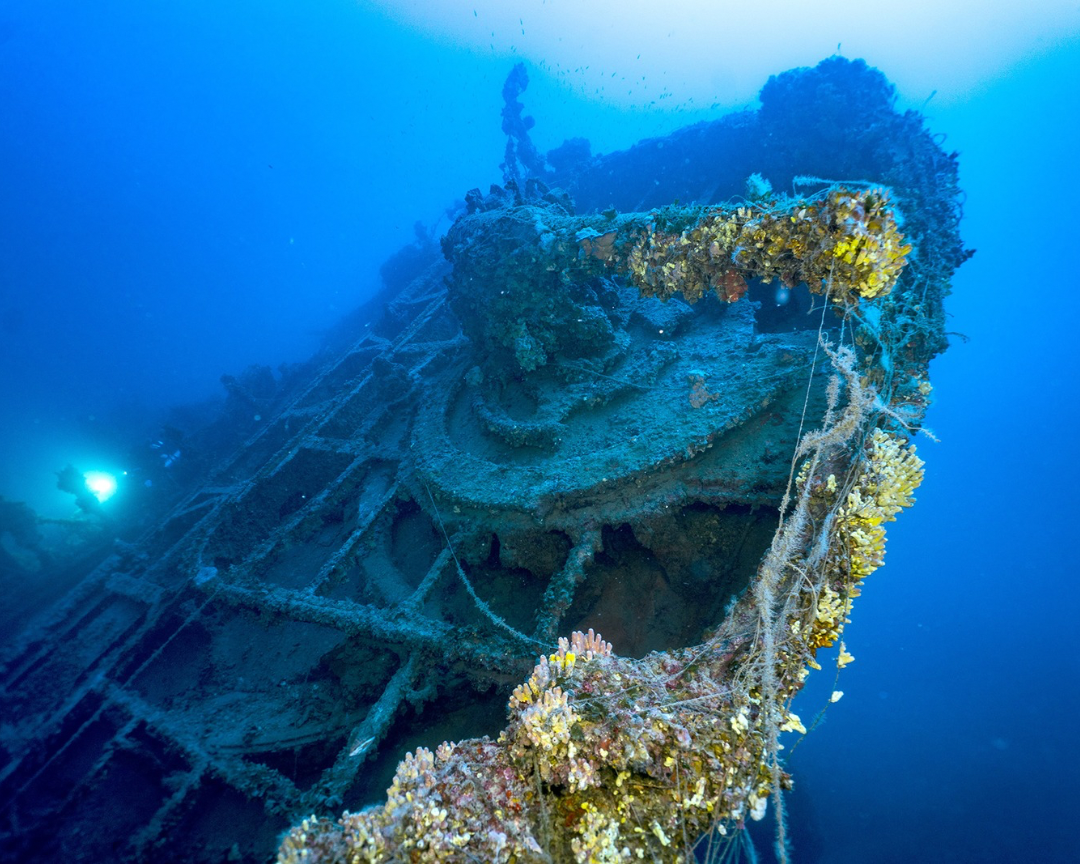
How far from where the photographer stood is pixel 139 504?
46.4 feet

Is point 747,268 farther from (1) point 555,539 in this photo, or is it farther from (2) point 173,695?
(2) point 173,695

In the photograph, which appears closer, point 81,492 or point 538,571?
point 538,571

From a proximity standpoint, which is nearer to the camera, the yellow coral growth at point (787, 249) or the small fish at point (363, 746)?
the yellow coral growth at point (787, 249)

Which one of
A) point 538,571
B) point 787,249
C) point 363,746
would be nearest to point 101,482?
point 363,746

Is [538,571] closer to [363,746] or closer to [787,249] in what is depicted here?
[363,746]

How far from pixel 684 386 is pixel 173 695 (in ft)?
36.9

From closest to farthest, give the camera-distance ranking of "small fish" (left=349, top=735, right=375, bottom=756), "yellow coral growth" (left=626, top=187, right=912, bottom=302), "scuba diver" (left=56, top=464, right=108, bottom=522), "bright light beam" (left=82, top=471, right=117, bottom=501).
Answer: "yellow coral growth" (left=626, top=187, right=912, bottom=302) → "small fish" (left=349, top=735, right=375, bottom=756) → "scuba diver" (left=56, top=464, right=108, bottom=522) → "bright light beam" (left=82, top=471, right=117, bottom=501)

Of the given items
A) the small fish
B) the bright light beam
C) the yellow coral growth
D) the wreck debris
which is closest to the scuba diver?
the bright light beam

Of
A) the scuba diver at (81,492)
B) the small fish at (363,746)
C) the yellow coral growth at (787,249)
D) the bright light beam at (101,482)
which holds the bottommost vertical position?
the small fish at (363,746)

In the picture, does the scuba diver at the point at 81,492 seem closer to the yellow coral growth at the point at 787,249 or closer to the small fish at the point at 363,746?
the small fish at the point at 363,746

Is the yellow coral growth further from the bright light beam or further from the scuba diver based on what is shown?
the bright light beam

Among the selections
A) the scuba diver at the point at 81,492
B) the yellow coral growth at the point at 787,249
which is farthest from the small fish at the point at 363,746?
the scuba diver at the point at 81,492

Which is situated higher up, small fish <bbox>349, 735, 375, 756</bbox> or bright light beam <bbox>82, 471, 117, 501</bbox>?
bright light beam <bbox>82, 471, 117, 501</bbox>

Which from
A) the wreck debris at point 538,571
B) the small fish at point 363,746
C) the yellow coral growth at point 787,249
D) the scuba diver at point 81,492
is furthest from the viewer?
the scuba diver at point 81,492
